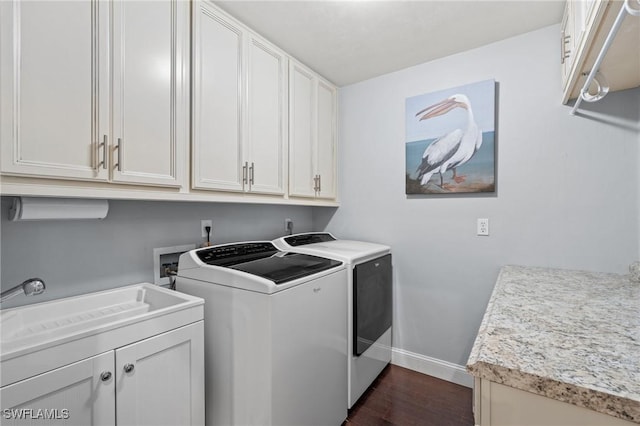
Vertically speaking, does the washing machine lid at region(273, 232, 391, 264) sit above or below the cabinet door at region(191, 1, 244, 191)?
below

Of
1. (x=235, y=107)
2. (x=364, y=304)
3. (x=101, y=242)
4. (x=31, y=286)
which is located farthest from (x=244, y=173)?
(x=364, y=304)

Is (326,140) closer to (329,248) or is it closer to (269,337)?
(329,248)

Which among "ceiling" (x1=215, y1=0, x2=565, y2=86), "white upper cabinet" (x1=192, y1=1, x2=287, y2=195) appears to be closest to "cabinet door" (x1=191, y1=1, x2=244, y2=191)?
"white upper cabinet" (x1=192, y1=1, x2=287, y2=195)

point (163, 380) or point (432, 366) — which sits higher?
point (163, 380)

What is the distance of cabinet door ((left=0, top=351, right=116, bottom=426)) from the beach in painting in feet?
6.97

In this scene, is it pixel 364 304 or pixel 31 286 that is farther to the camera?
pixel 364 304

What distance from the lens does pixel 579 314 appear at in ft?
3.36

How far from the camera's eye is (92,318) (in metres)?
1.29

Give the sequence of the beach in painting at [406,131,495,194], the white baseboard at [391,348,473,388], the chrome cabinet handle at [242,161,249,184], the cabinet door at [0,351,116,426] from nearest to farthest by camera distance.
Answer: the cabinet door at [0,351,116,426] < the chrome cabinet handle at [242,161,249,184] < the beach in painting at [406,131,495,194] < the white baseboard at [391,348,473,388]

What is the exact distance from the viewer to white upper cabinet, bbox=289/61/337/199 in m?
2.18

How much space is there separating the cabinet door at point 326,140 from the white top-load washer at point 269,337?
3.15 ft

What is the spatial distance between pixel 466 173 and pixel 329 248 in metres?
1.14

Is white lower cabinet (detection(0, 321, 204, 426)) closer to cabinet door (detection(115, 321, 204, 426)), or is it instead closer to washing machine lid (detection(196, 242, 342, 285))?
cabinet door (detection(115, 321, 204, 426))

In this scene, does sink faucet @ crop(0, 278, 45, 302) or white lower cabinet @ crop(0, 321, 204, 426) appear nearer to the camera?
white lower cabinet @ crop(0, 321, 204, 426)
